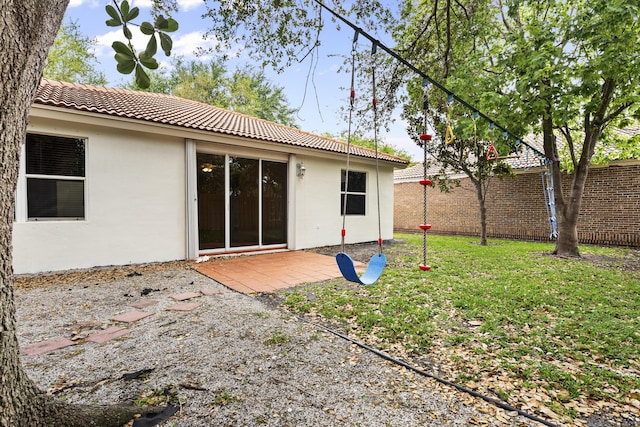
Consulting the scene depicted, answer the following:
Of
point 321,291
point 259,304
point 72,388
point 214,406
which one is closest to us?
point 214,406

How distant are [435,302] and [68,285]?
5.41m

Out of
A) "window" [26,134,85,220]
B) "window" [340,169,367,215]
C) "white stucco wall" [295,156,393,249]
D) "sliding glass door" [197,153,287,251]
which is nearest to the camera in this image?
"window" [26,134,85,220]

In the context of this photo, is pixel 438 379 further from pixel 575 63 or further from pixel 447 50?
pixel 575 63

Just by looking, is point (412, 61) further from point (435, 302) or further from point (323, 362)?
point (323, 362)

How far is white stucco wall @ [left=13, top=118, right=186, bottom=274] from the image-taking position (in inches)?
203

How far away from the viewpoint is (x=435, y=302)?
4090mm

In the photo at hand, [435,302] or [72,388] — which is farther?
[435,302]

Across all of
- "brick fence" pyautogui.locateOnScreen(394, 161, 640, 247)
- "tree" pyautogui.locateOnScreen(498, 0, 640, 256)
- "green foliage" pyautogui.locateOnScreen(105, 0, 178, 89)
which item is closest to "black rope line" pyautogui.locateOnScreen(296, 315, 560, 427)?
"green foliage" pyautogui.locateOnScreen(105, 0, 178, 89)

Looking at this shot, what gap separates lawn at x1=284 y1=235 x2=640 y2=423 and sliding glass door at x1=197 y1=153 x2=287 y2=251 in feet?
10.8

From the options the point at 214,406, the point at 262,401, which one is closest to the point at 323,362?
the point at 262,401

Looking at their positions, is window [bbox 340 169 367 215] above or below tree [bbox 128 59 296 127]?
below

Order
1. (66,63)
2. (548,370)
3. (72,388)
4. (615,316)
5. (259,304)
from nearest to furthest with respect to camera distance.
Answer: (72,388)
(548,370)
(615,316)
(259,304)
(66,63)

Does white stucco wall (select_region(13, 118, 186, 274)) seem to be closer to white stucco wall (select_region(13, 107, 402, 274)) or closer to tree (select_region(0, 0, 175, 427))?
white stucco wall (select_region(13, 107, 402, 274))

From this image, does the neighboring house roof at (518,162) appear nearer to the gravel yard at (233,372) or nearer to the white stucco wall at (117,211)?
the white stucco wall at (117,211)
